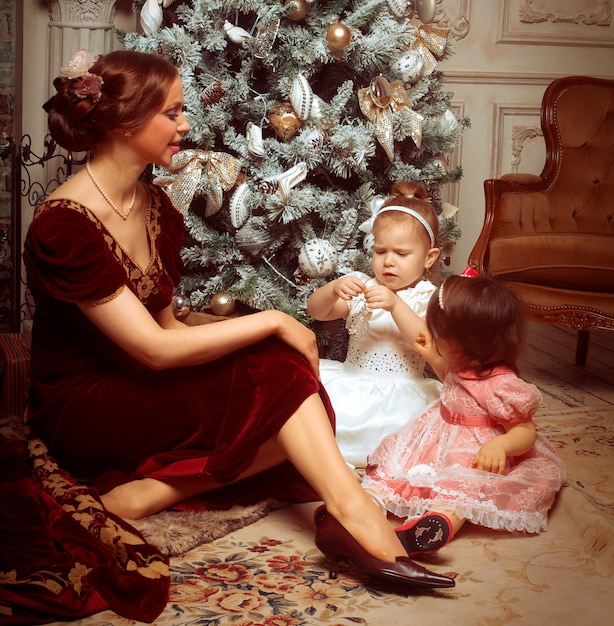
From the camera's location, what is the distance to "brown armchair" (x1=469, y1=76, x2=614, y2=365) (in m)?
3.22

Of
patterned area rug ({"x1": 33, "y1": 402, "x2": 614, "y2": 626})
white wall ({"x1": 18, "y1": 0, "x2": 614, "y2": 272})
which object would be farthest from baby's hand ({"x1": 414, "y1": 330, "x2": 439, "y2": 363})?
white wall ({"x1": 18, "y1": 0, "x2": 614, "y2": 272})

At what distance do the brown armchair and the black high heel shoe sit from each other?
1.83 m

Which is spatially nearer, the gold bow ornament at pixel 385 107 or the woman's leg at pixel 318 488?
the woman's leg at pixel 318 488

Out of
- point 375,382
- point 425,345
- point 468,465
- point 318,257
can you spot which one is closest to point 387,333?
point 375,382

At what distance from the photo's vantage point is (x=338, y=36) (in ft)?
9.05

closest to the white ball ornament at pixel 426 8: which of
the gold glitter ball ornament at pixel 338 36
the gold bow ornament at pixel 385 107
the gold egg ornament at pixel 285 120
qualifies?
the gold bow ornament at pixel 385 107

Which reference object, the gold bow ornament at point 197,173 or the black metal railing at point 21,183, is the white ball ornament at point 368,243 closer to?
the gold bow ornament at point 197,173

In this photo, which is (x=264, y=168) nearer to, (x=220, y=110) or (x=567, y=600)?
(x=220, y=110)

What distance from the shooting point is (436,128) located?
3051 millimetres

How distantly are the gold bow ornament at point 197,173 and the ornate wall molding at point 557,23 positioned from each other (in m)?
2.46

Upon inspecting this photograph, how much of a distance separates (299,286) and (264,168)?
1.41 ft

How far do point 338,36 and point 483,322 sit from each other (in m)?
1.24

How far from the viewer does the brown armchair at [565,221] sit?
3.22 metres

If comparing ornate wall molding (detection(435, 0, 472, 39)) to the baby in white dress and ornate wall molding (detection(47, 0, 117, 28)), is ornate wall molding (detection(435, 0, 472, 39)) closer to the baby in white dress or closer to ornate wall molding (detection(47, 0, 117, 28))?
ornate wall molding (detection(47, 0, 117, 28))
